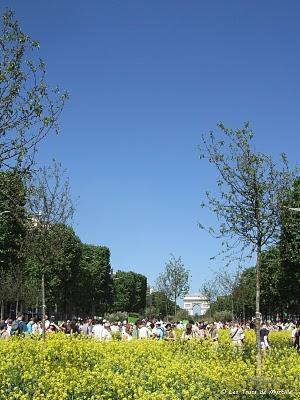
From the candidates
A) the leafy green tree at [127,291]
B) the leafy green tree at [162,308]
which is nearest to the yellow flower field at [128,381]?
the leafy green tree at [162,308]

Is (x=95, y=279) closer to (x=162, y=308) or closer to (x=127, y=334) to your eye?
(x=162, y=308)

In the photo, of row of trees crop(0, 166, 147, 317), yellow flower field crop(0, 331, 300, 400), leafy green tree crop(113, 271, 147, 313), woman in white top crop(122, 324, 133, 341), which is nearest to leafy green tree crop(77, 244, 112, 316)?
row of trees crop(0, 166, 147, 317)

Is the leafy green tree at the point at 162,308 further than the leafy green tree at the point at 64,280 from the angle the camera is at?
Yes

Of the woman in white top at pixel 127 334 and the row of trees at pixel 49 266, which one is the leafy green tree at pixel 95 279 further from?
the woman in white top at pixel 127 334

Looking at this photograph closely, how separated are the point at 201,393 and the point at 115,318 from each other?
5459 centimetres

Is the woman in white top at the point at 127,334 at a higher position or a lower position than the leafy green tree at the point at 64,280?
lower

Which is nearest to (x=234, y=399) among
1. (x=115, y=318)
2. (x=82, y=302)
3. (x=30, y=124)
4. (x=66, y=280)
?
(x=30, y=124)

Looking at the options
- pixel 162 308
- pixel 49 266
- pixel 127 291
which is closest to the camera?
pixel 49 266

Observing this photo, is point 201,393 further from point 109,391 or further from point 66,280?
point 66,280

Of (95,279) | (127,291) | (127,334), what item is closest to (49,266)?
(127,334)

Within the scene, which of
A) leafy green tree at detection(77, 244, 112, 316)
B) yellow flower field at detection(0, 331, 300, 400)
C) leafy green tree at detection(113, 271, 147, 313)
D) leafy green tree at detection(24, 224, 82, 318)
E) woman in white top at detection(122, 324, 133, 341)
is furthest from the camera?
leafy green tree at detection(113, 271, 147, 313)

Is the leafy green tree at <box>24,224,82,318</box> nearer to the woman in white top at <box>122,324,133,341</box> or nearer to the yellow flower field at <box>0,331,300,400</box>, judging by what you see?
the woman in white top at <box>122,324,133,341</box>

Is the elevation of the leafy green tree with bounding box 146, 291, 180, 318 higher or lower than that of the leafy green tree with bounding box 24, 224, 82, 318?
lower

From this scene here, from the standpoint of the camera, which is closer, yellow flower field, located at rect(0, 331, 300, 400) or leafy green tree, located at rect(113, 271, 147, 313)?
yellow flower field, located at rect(0, 331, 300, 400)
